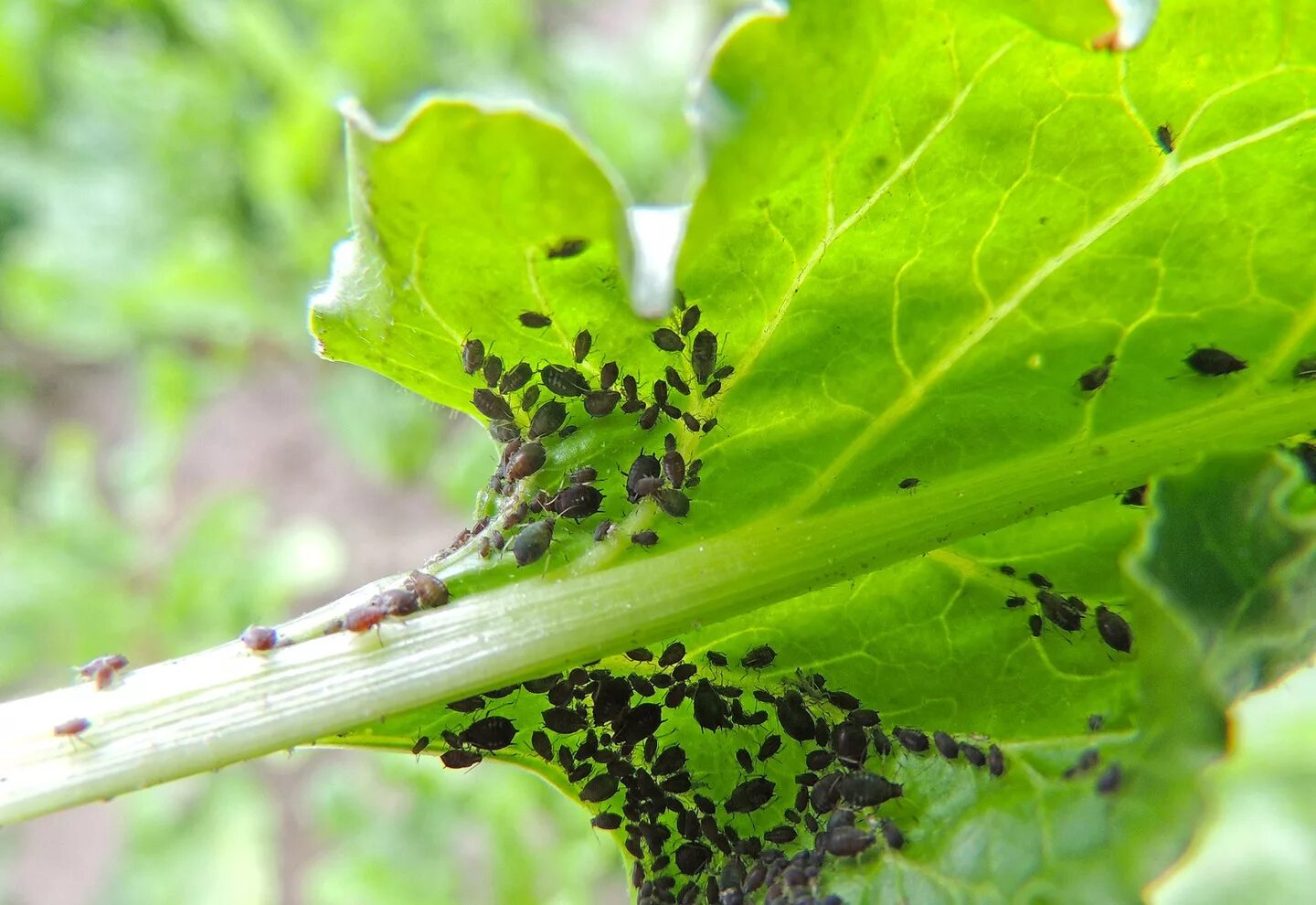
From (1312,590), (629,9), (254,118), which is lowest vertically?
(1312,590)

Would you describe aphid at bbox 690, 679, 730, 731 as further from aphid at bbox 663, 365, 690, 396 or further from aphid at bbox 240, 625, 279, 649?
aphid at bbox 240, 625, 279, 649

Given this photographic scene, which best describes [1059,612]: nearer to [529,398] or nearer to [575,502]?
[575,502]

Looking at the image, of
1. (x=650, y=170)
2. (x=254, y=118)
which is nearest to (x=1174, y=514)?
(x=650, y=170)

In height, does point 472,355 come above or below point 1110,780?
above

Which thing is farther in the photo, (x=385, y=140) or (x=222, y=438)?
(x=222, y=438)

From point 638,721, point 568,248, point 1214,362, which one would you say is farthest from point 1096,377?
point 638,721

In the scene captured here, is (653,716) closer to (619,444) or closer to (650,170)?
(619,444)

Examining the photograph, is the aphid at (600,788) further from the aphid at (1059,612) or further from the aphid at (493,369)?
the aphid at (1059,612)
